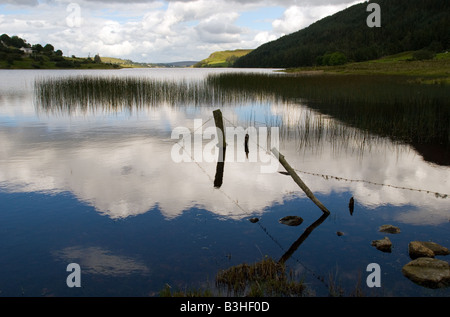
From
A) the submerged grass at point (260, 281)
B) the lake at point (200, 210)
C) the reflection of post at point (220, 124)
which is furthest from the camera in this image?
the reflection of post at point (220, 124)

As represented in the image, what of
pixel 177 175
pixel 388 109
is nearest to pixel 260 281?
pixel 177 175

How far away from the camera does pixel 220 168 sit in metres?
15.0

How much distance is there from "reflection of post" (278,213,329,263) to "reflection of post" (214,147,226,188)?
13.5ft

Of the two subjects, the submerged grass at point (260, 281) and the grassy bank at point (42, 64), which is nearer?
the submerged grass at point (260, 281)

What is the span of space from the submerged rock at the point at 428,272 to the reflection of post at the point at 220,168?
7.00 meters

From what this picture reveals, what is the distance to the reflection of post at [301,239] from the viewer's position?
808 centimetres

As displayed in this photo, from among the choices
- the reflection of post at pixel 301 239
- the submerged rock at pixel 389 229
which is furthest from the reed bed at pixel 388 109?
the reflection of post at pixel 301 239

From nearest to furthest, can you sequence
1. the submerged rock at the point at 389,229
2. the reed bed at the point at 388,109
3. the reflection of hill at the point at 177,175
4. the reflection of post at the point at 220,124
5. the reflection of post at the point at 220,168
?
the submerged rock at the point at 389,229 → the reflection of hill at the point at 177,175 → the reflection of post at the point at 220,168 → the reflection of post at the point at 220,124 → the reed bed at the point at 388,109

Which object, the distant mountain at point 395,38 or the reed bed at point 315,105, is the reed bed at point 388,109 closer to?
the reed bed at point 315,105

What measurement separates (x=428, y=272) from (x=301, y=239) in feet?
9.39

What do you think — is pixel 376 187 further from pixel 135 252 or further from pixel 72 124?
pixel 72 124
